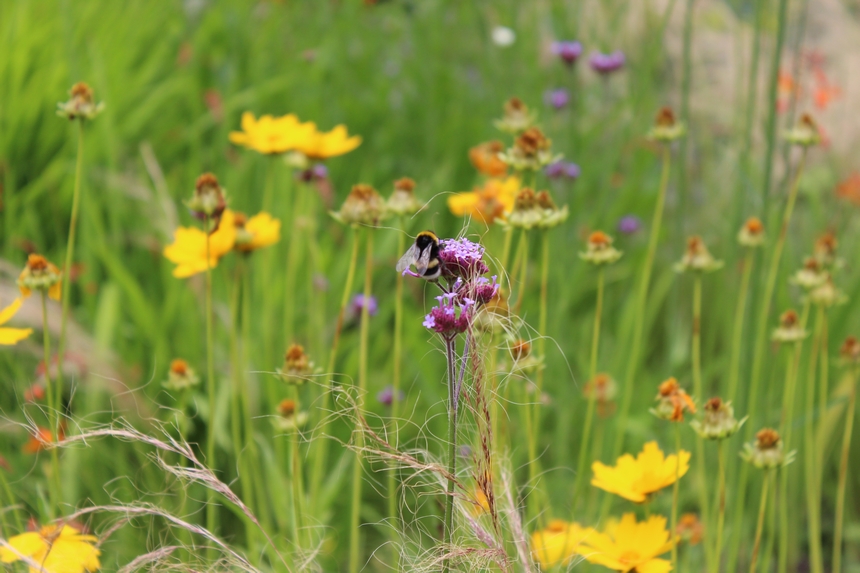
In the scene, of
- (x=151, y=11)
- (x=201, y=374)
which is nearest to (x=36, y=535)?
(x=201, y=374)

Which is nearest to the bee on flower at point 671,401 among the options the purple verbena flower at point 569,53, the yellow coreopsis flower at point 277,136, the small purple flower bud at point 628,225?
the yellow coreopsis flower at point 277,136

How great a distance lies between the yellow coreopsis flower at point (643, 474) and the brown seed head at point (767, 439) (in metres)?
0.11

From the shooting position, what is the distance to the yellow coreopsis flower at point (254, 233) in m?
1.28

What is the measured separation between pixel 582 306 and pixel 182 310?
1066 mm

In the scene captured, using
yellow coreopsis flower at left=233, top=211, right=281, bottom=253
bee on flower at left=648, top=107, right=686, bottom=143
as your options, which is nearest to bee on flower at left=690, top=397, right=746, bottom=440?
bee on flower at left=648, top=107, right=686, bottom=143

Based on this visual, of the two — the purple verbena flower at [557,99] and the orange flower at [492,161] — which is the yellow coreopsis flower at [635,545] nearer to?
the orange flower at [492,161]

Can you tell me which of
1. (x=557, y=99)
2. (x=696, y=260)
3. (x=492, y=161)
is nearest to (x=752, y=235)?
(x=696, y=260)

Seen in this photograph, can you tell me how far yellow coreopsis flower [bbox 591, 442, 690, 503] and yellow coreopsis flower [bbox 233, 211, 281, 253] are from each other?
0.59 meters

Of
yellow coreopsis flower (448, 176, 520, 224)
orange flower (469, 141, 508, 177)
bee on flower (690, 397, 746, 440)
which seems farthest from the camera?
orange flower (469, 141, 508, 177)

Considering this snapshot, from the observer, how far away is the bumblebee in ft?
2.34

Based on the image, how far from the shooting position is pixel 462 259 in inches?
27.7

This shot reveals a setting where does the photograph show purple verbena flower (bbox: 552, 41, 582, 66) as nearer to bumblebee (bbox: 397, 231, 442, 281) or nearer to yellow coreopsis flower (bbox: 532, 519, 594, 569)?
yellow coreopsis flower (bbox: 532, 519, 594, 569)

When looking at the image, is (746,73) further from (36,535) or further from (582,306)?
(36,535)

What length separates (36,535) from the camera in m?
0.95
